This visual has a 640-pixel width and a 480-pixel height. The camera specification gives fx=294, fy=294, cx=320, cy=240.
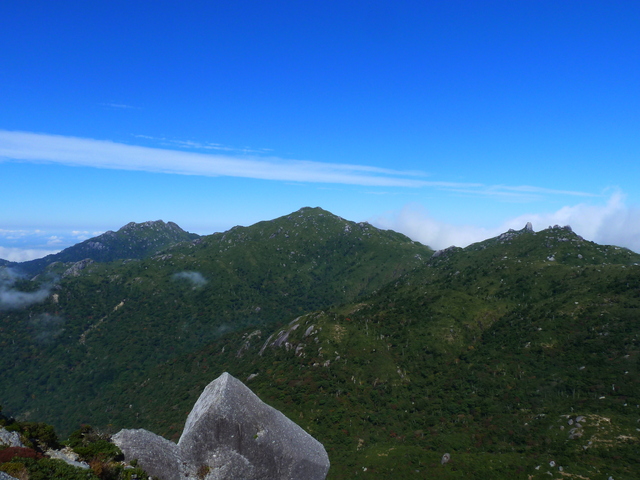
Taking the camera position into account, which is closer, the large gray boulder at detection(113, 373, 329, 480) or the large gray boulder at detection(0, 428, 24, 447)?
the large gray boulder at detection(0, 428, 24, 447)

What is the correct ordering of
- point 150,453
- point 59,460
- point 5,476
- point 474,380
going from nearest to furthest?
point 5,476 < point 59,460 < point 150,453 < point 474,380

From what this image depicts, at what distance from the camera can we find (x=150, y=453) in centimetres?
2212

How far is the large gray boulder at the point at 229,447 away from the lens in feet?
74.6

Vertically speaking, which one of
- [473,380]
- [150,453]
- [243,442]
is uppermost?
[150,453]

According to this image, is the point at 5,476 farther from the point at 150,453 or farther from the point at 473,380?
the point at 473,380

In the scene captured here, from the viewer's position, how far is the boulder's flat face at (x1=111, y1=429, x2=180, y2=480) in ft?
70.9

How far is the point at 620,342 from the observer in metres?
84.4

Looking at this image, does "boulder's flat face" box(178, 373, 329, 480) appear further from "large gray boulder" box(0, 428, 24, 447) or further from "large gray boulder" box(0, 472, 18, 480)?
"large gray boulder" box(0, 472, 18, 480)

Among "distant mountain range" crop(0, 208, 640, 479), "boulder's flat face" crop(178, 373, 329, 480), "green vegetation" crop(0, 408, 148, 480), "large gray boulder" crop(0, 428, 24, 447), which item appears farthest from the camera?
"distant mountain range" crop(0, 208, 640, 479)

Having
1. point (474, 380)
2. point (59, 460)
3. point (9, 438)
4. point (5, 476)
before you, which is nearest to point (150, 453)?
point (59, 460)

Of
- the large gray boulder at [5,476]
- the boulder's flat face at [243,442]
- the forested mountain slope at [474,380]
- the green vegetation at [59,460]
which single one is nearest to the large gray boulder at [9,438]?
the green vegetation at [59,460]

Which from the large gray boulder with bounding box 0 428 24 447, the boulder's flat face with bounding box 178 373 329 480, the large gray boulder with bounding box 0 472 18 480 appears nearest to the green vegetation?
the large gray boulder with bounding box 0 428 24 447

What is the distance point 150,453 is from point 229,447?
6006 millimetres

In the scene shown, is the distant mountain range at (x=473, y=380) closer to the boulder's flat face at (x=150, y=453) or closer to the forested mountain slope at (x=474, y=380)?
the forested mountain slope at (x=474, y=380)
